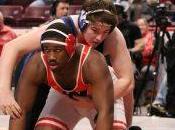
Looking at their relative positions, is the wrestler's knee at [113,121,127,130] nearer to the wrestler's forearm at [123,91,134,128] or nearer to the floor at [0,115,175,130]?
the wrestler's forearm at [123,91,134,128]

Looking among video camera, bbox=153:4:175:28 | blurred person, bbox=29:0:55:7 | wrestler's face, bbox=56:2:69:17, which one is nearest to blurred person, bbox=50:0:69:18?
wrestler's face, bbox=56:2:69:17

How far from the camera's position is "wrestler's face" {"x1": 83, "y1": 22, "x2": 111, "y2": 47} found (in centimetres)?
309

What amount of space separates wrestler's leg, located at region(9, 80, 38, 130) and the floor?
155cm

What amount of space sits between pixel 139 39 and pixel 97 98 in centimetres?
407

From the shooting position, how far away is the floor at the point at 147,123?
4980 mm

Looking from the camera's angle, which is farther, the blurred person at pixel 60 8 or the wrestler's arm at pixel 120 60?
the blurred person at pixel 60 8

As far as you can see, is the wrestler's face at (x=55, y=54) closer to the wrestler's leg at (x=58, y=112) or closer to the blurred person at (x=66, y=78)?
the blurred person at (x=66, y=78)

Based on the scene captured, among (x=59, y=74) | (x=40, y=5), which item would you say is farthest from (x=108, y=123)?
(x=40, y=5)

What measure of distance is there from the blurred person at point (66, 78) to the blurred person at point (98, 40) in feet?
0.31

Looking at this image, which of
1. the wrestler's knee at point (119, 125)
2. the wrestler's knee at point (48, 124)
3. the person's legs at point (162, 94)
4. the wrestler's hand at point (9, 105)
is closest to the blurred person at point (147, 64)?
the person's legs at point (162, 94)

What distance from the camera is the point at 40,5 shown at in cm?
906

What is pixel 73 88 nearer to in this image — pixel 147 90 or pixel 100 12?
pixel 100 12

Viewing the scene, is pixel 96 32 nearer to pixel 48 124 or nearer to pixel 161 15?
pixel 48 124

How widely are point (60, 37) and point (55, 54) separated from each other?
3.3 inches
